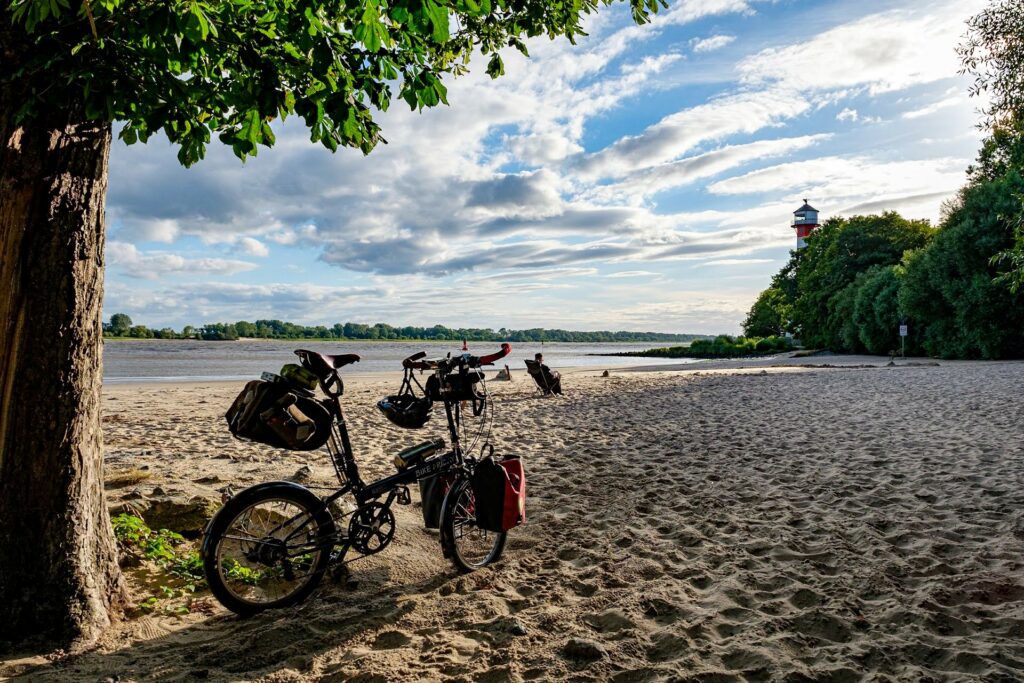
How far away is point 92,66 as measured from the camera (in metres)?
3.22

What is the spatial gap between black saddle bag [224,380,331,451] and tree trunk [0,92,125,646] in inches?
34.0

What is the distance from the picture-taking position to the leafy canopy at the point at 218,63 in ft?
9.69

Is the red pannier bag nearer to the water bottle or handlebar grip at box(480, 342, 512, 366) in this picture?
the water bottle

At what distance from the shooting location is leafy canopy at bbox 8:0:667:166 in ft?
9.69

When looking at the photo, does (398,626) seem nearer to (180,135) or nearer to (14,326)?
(14,326)

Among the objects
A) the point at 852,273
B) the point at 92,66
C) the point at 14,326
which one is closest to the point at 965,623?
the point at 14,326

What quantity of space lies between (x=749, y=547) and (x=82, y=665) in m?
4.37

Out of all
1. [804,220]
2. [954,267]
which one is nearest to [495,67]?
[954,267]

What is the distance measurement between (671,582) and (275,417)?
9.18ft

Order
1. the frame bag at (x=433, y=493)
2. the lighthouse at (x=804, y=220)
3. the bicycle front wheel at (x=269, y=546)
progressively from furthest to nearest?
the lighthouse at (x=804, y=220) < the frame bag at (x=433, y=493) < the bicycle front wheel at (x=269, y=546)

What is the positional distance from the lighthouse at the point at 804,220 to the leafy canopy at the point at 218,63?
77622 millimetres

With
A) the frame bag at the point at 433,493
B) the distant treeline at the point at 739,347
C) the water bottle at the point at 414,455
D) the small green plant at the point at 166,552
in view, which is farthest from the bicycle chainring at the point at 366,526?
the distant treeline at the point at 739,347

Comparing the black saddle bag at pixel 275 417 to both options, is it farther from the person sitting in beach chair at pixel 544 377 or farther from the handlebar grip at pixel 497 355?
the person sitting in beach chair at pixel 544 377

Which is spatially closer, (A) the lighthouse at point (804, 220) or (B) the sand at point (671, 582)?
(B) the sand at point (671, 582)
